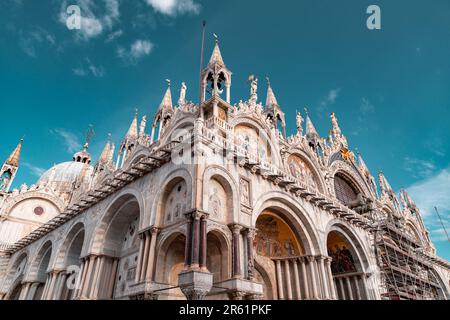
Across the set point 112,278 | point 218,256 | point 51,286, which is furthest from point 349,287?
point 51,286

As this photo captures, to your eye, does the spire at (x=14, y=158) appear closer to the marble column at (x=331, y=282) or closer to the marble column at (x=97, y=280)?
the marble column at (x=97, y=280)

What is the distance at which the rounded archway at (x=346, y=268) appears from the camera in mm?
20938

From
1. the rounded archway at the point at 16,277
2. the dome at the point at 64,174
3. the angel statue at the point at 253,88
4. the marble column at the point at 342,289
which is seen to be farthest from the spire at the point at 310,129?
the dome at the point at 64,174

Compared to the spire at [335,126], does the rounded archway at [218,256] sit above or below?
below

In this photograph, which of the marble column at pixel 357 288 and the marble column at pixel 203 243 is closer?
the marble column at pixel 203 243

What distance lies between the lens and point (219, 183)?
14016 mm

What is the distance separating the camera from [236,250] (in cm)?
1239

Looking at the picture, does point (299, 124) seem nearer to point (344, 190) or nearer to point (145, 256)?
point (344, 190)

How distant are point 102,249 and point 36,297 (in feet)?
38.3

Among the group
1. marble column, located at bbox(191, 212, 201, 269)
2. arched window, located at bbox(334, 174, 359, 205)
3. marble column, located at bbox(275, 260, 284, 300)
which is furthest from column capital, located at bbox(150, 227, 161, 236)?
arched window, located at bbox(334, 174, 359, 205)

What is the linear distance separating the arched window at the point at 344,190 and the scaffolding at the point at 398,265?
4.01m

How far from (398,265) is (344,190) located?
325 inches
